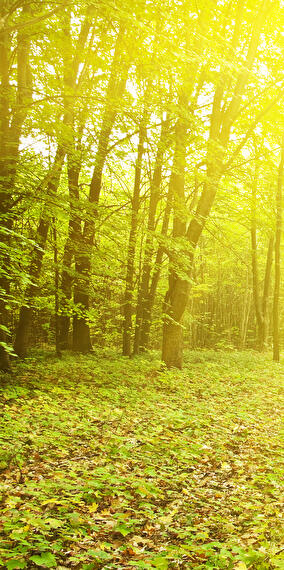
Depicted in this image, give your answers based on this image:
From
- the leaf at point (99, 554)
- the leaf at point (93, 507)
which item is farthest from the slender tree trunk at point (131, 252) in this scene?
the leaf at point (99, 554)

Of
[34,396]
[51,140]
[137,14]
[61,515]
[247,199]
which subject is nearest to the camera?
[61,515]

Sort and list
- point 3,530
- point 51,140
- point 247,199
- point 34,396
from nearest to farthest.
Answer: point 3,530, point 34,396, point 51,140, point 247,199

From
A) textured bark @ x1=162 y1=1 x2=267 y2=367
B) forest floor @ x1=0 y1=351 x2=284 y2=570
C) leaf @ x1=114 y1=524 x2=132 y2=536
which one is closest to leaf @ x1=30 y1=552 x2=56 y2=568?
forest floor @ x1=0 y1=351 x2=284 y2=570

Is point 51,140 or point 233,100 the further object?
point 233,100

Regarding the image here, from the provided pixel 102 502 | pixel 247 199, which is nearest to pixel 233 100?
pixel 247 199

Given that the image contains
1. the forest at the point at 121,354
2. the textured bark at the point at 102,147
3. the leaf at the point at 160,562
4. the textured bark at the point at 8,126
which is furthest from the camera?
the textured bark at the point at 102,147

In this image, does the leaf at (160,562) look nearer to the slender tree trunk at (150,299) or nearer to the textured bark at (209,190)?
the textured bark at (209,190)

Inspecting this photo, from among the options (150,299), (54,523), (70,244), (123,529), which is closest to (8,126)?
(70,244)

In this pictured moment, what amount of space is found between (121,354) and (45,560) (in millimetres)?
11593

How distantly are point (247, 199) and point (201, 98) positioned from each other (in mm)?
3949

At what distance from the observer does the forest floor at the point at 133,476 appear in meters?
3.57

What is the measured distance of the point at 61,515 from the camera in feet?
13.0

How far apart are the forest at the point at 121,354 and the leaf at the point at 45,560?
0.02 meters

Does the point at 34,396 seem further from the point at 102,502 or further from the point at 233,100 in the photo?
the point at 233,100
